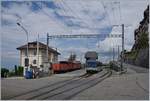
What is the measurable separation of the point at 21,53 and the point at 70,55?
1017 inches

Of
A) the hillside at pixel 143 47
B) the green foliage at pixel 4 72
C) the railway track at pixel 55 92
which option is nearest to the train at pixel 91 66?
the green foliage at pixel 4 72

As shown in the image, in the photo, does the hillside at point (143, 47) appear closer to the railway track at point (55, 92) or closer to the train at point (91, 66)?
the train at point (91, 66)

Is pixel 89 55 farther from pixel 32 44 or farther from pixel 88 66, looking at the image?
pixel 32 44

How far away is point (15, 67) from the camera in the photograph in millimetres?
63156

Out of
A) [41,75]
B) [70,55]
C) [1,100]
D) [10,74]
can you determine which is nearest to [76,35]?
[41,75]

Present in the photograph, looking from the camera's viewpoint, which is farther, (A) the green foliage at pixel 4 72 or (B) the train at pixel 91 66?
(B) the train at pixel 91 66

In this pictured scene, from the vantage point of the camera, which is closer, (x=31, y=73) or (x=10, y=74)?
(x=31, y=73)

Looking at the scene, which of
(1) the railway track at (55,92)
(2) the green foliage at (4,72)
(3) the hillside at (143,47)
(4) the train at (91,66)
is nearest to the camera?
(1) the railway track at (55,92)

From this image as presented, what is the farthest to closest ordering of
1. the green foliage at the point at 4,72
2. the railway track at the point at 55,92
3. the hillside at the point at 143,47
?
1. the hillside at the point at 143,47
2. the green foliage at the point at 4,72
3. the railway track at the point at 55,92

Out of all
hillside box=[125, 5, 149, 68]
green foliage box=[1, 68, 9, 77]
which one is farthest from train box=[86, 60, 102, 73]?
hillside box=[125, 5, 149, 68]

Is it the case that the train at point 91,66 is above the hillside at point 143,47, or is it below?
below

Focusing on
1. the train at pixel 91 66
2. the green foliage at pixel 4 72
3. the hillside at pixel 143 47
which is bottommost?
the green foliage at pixel 4 72

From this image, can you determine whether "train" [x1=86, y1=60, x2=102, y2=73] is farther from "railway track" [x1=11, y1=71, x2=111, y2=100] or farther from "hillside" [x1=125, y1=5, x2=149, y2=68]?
"railway track" [x1=11, y1=71, x2=111, y2=100]

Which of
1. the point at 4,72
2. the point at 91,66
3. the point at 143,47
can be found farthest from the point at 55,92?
the point at 143,47
